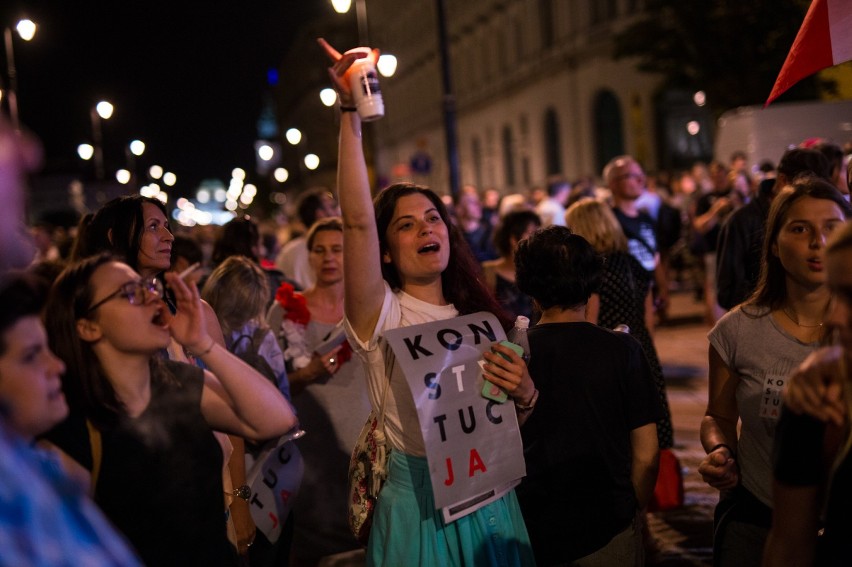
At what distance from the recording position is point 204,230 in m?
16.2

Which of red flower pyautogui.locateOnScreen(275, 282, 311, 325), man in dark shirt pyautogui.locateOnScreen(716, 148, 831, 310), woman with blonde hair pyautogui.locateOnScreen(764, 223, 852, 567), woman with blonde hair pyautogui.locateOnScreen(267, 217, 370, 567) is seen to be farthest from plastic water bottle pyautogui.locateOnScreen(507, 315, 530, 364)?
man in dark shirt pyautogui.locateOnScreen(716, 148, 831, 310)

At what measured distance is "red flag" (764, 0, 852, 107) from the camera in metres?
4.39

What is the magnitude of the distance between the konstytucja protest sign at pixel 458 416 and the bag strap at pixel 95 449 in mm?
988

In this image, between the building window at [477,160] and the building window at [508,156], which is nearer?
the building window at [508,156]

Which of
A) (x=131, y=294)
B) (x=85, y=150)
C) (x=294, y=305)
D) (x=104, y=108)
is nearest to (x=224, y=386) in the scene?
(x=131, y=294)

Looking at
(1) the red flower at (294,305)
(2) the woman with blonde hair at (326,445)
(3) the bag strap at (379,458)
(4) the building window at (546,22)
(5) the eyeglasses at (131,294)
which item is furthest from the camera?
(4) the building window at (546,22)

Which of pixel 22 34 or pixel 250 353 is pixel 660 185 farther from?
pixel 250 353

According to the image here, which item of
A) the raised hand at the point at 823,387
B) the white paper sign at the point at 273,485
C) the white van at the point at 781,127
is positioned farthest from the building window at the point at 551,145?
the raised hand at the point at 823,387

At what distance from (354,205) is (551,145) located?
149 feet

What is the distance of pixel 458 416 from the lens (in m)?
3.20

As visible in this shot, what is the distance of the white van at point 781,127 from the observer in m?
12.9

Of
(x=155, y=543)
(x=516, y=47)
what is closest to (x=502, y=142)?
(x=516, y=47)

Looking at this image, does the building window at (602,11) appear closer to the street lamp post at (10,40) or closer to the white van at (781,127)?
the white van at (781,127)

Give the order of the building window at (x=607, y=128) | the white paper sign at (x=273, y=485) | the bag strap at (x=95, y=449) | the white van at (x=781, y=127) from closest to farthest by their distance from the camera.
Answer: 1. the bag strap at (x=95, y=449)
2. the white paper sign at (x=273, y=485)
3. the white van at (x=781, y=127)
4. the building window at (x=607, y=128)
